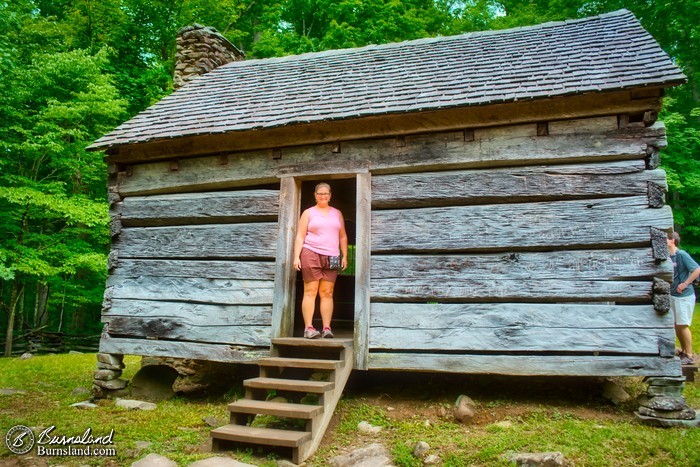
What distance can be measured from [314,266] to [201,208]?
1904mm

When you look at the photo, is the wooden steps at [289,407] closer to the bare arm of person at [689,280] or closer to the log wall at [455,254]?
the log wall at [455,254]

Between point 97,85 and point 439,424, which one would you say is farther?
point 97,85

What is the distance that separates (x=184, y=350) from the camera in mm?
5973

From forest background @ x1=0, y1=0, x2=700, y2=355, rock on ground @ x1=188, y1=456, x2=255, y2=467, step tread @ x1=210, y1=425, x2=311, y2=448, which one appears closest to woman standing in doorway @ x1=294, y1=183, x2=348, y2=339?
step tread @ x1=210, y1=425, x2=311, y2=448

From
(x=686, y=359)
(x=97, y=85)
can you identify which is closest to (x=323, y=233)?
(x=686, y=359)

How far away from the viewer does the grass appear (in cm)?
376

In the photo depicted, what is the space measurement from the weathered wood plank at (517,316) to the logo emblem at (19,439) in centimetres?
343

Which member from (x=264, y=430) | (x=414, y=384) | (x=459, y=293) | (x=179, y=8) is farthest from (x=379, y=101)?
(x=179, y=8)

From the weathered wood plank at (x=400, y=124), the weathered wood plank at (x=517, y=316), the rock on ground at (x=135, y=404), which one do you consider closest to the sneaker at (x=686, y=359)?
the weathered wood plank at (x=517, y=316)

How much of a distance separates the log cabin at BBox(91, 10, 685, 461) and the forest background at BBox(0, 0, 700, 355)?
222 centimetres

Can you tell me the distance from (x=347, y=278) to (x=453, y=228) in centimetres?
381

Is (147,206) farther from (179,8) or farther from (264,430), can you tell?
(179,8)

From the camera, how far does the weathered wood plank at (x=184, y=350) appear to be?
222 inches

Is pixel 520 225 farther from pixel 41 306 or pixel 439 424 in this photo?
pixel 41 306
